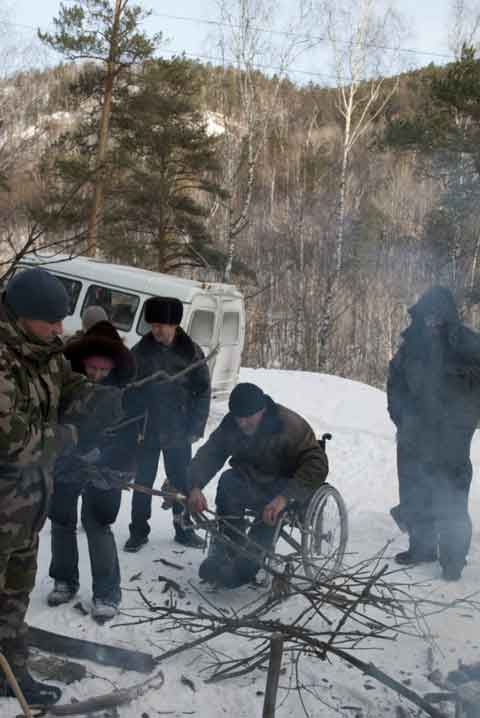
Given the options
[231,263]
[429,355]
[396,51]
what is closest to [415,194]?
[396,51]

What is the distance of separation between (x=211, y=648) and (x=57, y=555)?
3.32 feet

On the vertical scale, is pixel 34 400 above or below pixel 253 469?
above

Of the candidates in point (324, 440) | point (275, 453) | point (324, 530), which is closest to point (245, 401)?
point (275, 453)

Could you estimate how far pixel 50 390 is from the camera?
278cm

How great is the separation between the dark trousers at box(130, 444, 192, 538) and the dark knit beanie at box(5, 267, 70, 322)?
7.30 feet

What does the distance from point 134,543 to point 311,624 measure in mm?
1443

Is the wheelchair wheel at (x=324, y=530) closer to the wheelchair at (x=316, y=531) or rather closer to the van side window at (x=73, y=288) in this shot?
the wheelchair at (x=316, y=531)

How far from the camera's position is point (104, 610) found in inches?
145

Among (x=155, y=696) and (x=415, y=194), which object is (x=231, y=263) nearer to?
(x=415, y=194)

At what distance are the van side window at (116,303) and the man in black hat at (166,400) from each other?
20.7 ft

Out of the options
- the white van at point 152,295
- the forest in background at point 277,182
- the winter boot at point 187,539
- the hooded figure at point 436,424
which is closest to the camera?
the hooded figure at point 436,424

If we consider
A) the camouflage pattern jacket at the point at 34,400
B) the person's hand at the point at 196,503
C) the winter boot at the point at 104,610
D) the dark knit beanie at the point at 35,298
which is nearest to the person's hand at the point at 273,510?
the person's hand at the point at 196,503

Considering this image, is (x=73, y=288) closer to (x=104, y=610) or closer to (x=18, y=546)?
(x=104, y=610)

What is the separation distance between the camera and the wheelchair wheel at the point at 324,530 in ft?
13.4
